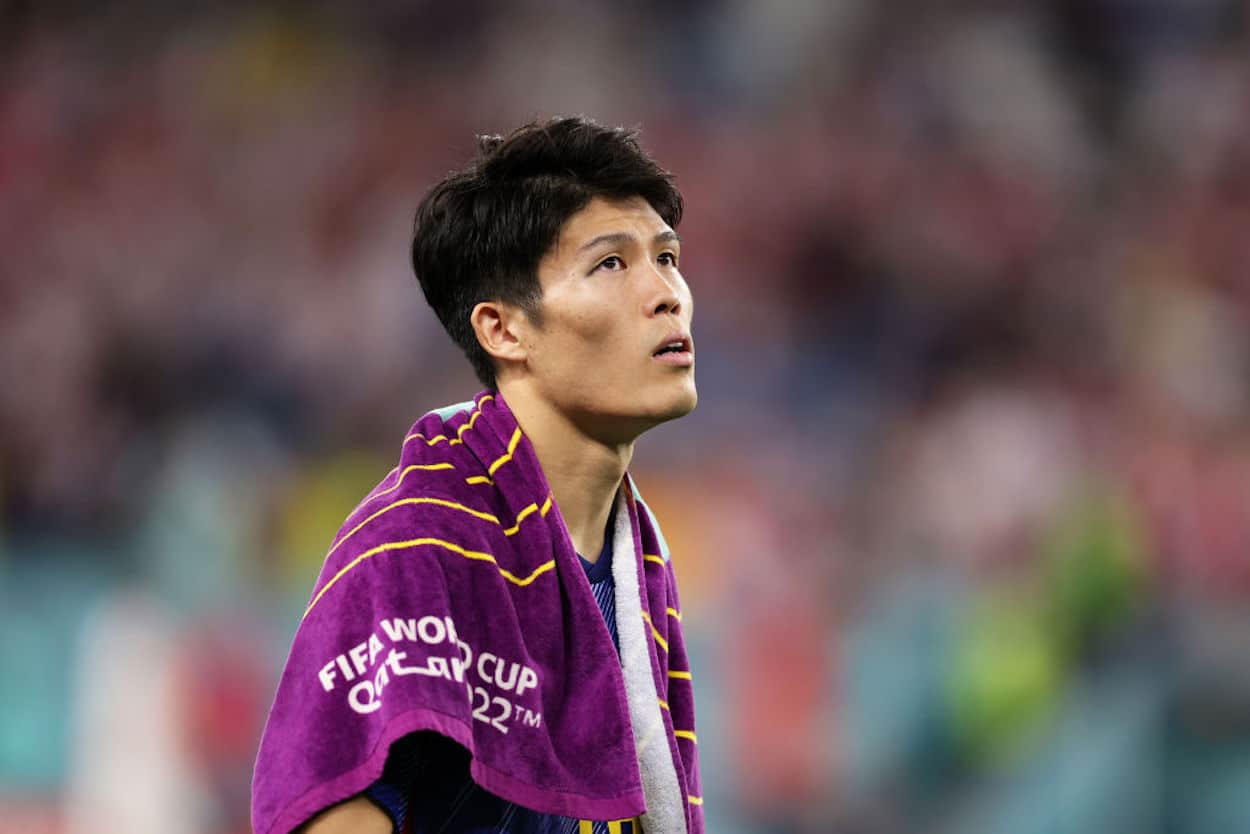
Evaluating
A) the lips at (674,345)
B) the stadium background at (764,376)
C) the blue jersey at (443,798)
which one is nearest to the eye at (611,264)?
the lips at (674,345)

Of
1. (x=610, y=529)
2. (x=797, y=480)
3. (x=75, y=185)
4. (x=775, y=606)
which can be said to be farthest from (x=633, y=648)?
(x=75, y=185)

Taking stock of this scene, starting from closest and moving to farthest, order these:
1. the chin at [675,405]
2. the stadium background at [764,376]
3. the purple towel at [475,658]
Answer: the purple towel at [475,658]
the chin at [675,405]
the stadium background at [764,376]

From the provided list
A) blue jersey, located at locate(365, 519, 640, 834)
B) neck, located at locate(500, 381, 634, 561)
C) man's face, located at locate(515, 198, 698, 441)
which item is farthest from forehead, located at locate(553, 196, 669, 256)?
blue jersey, located at locate(365, 519, 640, 834)

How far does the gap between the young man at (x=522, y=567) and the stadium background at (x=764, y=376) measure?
3.38 meters

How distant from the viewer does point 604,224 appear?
2467 millimetres

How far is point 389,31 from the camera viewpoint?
8016 mm

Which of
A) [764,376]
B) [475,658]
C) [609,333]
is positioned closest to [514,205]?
[609,333]

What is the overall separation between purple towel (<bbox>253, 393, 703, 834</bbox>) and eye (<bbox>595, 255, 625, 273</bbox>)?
25cm

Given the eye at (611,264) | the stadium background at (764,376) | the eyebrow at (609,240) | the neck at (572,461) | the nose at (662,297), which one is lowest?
the neck at (572,461)

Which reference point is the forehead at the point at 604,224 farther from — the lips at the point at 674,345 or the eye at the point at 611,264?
the lips at the point at 674,345

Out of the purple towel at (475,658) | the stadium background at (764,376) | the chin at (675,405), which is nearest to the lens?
the purple towel at (475,658)

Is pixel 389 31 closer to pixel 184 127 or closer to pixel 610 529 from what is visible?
pixel 184 127

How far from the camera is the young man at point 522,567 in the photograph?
80.0 inches

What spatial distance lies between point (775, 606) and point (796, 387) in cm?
108
